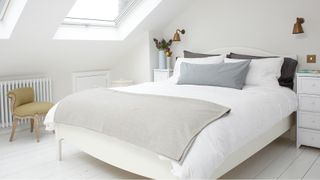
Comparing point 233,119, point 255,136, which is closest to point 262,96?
point 255,136

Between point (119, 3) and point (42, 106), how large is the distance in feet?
5.59

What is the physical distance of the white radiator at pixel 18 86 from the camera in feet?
11.9

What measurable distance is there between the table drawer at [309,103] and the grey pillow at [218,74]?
610mm

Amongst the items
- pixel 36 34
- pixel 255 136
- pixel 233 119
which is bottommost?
pixel 255 136

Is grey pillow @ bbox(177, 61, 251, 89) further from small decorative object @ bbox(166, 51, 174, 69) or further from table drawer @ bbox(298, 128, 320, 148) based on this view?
small decorative object @ bbox(166, 51, 174, 69)

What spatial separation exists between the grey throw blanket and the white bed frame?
0.10 meters

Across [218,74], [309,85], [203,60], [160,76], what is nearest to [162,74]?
[160,76]

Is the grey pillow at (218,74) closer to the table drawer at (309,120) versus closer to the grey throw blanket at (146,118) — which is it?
the table drawer at (309,120)

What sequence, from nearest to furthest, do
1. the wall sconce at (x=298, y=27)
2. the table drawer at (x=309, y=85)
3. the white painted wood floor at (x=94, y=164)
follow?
the white painted wood floor at (x=94, y=164) < the table drawer at (x=309, y=85) < the wall sconce at (x=298, y=27)

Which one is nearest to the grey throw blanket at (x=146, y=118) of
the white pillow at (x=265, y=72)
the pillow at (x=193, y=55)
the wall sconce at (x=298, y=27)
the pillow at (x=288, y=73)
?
the white pillow at (x=265, y=72)

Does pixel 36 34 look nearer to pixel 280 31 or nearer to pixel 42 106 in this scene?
pixel 42 106

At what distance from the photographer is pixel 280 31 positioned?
3.47 m

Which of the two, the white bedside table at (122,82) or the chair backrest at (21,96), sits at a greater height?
the white bedside table at (122,82)

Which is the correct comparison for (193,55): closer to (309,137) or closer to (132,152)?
(309,137)
